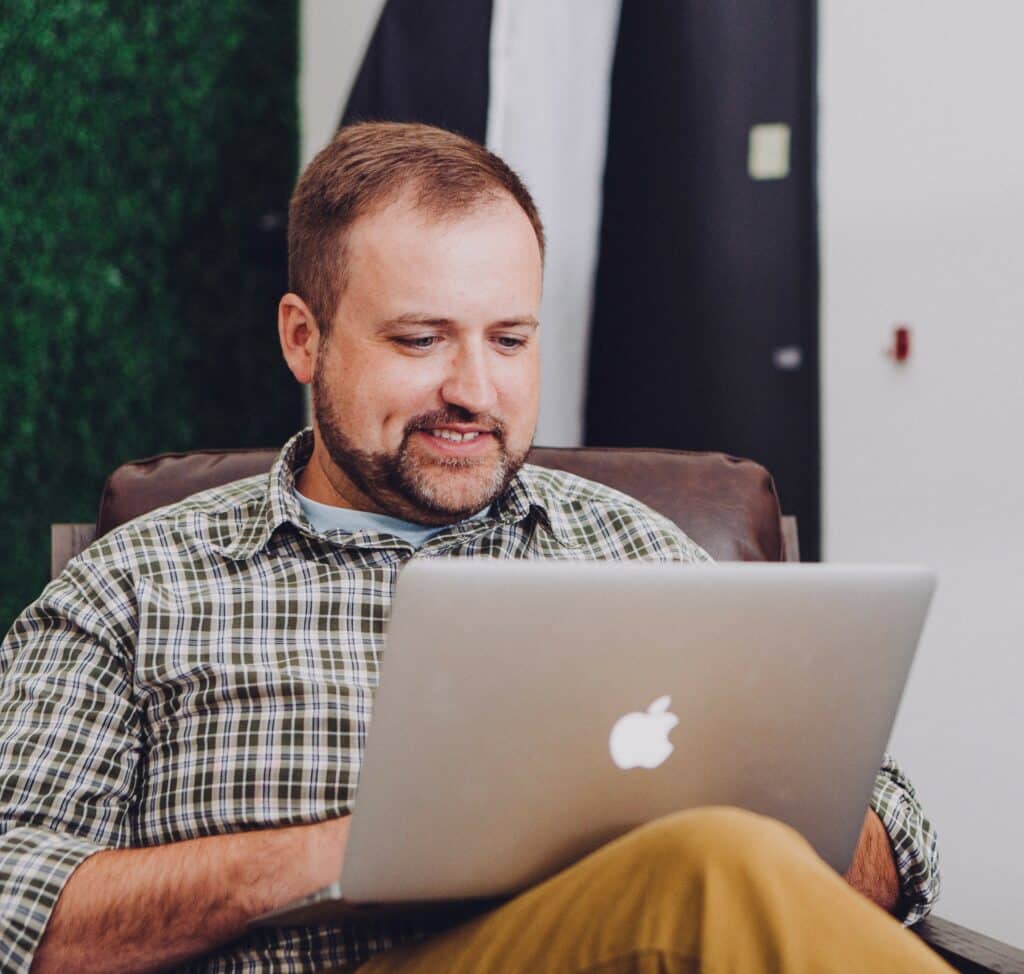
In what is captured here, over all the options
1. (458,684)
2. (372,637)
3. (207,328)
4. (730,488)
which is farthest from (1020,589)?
(207,328)

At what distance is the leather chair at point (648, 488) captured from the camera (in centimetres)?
146

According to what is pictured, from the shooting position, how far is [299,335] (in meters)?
1.43

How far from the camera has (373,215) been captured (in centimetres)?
131

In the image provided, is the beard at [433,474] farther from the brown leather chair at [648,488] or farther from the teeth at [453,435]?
the brown leather chair at [648,488]

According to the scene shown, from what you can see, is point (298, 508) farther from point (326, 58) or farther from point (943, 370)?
point (326, 58)

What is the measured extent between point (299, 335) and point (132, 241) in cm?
108

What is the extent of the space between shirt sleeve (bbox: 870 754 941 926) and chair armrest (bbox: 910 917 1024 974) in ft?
0.07

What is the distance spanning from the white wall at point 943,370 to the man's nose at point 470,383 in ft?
2.61

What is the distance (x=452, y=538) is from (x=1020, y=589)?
87 cm

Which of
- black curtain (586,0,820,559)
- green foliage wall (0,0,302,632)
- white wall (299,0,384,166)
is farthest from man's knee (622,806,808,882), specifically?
white wall (299,0,384,166)

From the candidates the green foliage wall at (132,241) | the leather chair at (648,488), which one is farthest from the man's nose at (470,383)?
the green foliage wall at (132,241)

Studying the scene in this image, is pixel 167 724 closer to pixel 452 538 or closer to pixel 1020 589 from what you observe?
pixel 452 538

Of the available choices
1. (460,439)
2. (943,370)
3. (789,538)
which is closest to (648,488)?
(789,538)

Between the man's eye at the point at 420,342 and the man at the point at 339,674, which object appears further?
the man's eye at the point at 420,342
